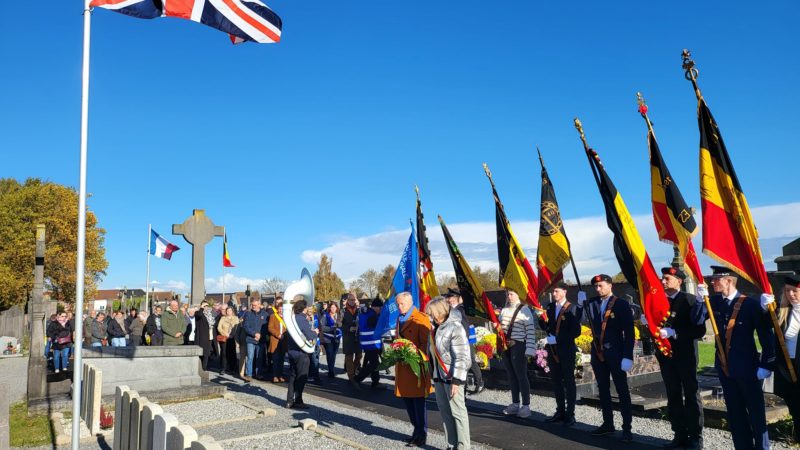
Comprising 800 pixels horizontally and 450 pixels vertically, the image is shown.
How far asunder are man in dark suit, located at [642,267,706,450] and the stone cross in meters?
14.6

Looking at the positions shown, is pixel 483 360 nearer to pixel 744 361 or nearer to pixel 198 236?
pixel 744 361

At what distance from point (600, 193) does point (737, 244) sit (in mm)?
2038

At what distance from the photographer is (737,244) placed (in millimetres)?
5992

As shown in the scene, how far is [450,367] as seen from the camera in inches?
247

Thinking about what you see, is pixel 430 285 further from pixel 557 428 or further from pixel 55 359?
pixel 55 359

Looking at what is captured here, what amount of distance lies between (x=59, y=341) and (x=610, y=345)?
1301cm

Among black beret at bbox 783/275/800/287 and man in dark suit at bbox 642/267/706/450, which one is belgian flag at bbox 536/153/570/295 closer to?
man in dark suit at bbox 642/267/706/450

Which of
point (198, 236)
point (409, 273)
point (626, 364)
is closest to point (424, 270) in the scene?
point (409, 273)

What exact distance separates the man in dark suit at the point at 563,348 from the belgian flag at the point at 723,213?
6.93 feet

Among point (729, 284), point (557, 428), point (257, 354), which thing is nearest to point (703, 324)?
point (729, 284)

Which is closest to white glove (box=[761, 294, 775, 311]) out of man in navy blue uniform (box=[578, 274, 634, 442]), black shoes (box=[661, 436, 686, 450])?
man in navy blue uniform (box=[578, 274, 634, 442])

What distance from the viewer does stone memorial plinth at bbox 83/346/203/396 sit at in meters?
10.4

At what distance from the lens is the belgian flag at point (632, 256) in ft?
21.8

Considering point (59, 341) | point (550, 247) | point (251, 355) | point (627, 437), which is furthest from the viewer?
point (59, 341)
